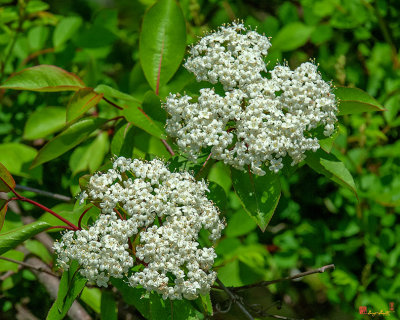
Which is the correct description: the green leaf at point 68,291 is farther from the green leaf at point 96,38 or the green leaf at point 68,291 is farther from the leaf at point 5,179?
the green leaf at point 96,38

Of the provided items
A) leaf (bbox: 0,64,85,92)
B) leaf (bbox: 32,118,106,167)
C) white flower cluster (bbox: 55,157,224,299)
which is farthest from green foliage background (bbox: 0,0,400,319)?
white flower cluster (bbox: 55,157,224,299)

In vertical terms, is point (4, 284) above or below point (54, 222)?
below

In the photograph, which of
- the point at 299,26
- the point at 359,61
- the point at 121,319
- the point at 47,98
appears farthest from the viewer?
the point at 359,61

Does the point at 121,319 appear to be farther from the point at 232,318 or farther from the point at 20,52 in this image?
the point at 20,52

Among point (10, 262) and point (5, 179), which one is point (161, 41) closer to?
point (5, 179)

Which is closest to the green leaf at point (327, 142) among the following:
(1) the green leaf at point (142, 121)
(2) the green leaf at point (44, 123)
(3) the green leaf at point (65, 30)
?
(1) the green leaf at point (142, 121)

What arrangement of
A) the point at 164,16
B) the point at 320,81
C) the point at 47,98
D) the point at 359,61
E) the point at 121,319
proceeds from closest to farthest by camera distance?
the point at 320,81, the point at 164,16, the point at 121,319, the point at 47,98, the point at 359,61

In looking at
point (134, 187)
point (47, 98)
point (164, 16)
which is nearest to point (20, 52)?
point (47, 98)
